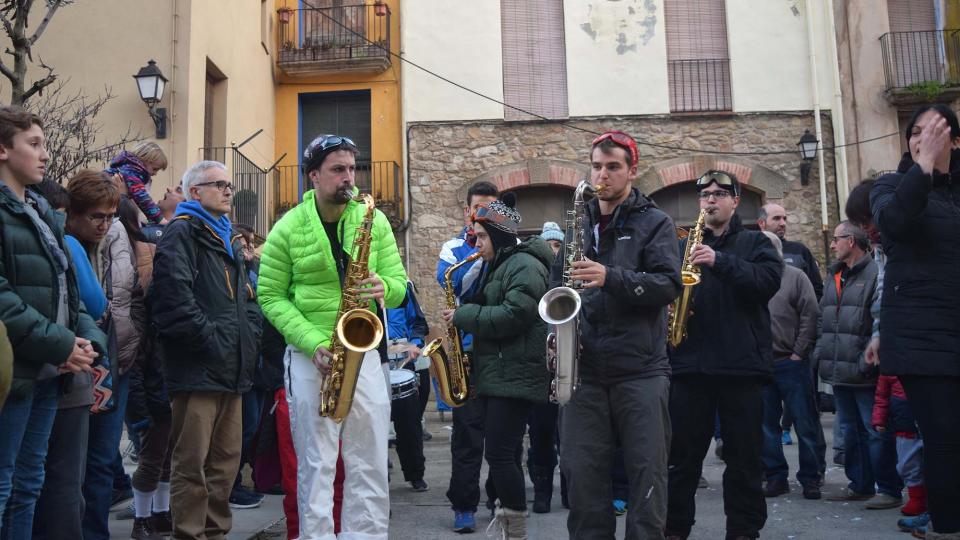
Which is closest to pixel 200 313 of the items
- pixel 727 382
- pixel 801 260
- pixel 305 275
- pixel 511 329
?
pixel 305 275

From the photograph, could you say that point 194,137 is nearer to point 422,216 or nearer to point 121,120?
point 121,120

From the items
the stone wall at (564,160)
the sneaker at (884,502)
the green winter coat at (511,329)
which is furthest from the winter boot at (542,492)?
the stone wall at (564,160)

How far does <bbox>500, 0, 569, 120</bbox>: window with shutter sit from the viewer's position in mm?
17516

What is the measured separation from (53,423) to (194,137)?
10998mm

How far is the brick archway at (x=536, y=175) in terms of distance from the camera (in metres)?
17.3

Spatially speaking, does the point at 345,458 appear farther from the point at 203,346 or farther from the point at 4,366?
the point at 4,366

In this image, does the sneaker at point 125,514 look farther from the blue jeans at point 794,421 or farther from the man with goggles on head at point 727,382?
the blue jeans at point 794,421

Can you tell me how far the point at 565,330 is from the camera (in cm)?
438

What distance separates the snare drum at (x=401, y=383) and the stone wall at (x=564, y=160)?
1000 cm

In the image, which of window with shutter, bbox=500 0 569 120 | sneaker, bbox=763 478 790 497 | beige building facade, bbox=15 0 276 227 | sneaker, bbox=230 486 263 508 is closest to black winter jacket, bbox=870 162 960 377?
sneaker, bbox=763 478 790 497

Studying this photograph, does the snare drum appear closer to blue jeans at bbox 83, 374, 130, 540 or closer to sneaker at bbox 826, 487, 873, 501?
blue jeans at bbox 83, 374, 130, 540

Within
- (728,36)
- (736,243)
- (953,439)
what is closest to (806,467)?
(736,243)

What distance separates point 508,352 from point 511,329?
157 millimetres

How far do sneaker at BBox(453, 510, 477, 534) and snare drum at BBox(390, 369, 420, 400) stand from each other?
0.98 metres
